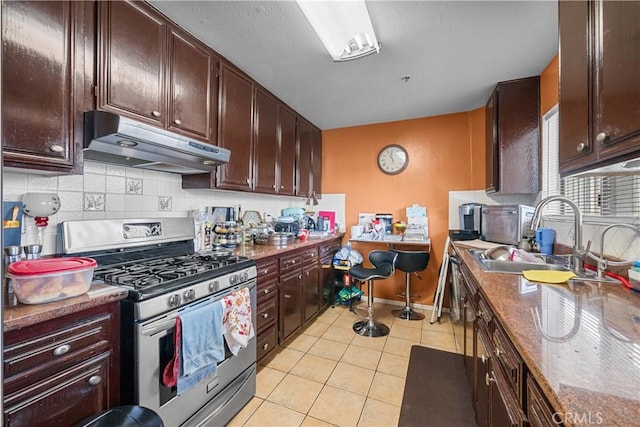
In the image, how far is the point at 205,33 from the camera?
1777 millimetres

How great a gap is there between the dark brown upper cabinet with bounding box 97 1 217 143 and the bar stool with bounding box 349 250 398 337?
179 cm

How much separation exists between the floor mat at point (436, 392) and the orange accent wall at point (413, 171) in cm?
119

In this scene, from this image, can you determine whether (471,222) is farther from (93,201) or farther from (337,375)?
(93,201)

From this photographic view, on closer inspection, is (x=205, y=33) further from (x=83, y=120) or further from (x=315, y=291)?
(x=315, y=291)

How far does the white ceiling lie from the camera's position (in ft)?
5.06

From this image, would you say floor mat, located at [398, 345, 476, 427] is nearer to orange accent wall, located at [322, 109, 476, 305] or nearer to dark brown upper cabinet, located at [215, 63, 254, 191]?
orange accent wall, located at [322, 109, 476, 305]

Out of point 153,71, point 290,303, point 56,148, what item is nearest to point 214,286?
point 56,148

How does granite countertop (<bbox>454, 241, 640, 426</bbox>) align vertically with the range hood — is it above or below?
below

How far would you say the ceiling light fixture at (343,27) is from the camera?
1431mm

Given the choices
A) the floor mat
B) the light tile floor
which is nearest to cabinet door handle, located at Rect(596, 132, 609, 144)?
the floor mat

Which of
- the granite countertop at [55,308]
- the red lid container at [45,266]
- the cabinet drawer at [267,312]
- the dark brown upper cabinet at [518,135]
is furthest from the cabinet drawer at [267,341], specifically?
the dark brown upper cabinet at [518,135]

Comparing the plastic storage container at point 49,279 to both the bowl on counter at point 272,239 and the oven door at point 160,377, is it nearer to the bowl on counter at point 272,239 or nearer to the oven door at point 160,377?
the oven door at point 160,377

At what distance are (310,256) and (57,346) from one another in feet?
6.50

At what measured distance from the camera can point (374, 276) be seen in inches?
99.8
